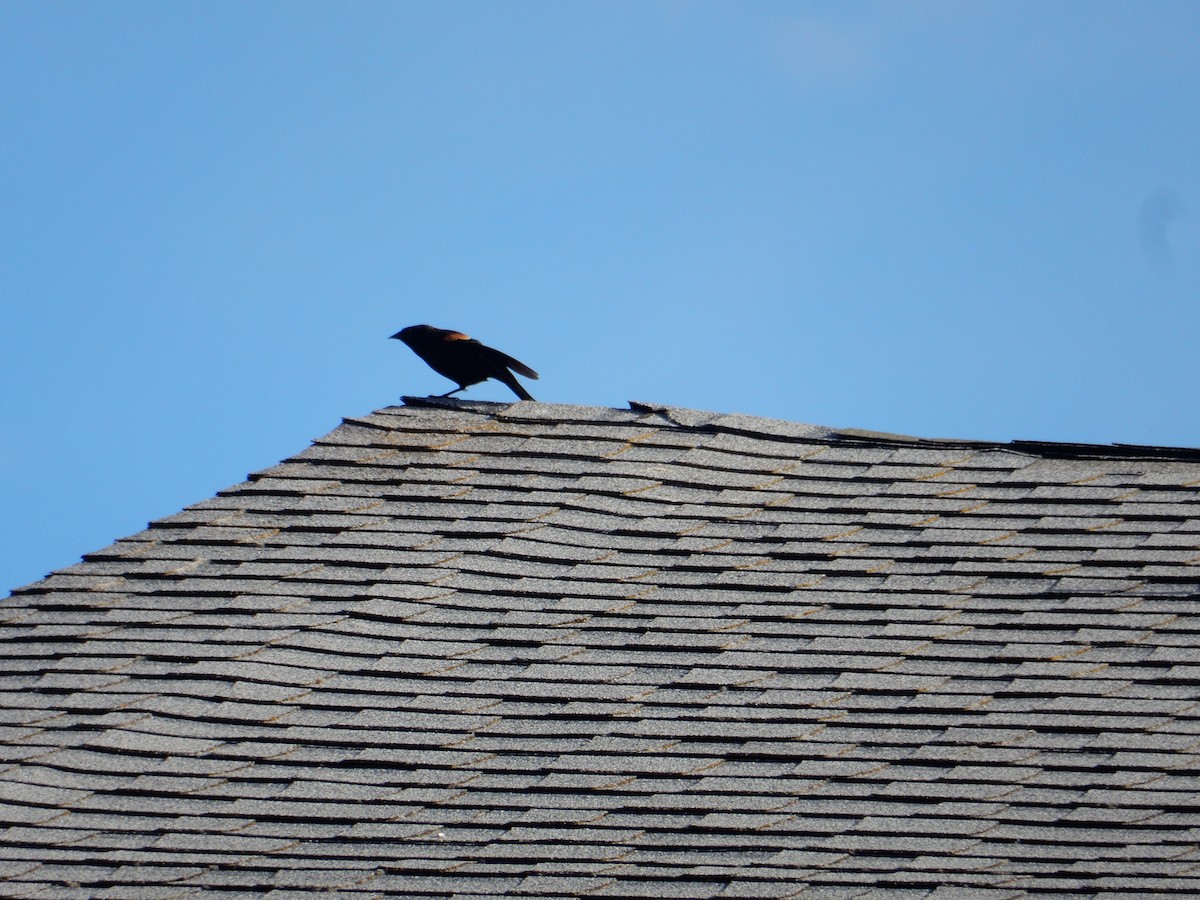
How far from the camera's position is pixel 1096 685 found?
4801 millimetres

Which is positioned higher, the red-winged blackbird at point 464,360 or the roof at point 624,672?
the red-winged blackbird at point 464,360

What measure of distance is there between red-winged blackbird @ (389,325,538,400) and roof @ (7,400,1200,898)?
311 mm

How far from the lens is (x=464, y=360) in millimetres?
6742

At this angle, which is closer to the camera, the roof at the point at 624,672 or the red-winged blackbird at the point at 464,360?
the roof at the point at 624,672

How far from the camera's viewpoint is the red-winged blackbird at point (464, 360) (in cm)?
672

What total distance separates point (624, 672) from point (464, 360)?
2.28 m

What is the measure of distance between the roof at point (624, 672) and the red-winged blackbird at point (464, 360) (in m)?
0.31

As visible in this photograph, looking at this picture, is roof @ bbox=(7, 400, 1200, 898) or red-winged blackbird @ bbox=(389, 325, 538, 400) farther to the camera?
red-winged blackbird @ bbox=(389, 325, 538, 400)

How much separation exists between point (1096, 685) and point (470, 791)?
2.16m

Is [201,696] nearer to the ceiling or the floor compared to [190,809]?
nearer to the ceiling

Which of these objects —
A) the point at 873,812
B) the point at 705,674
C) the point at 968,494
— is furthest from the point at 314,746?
the point at 968,494

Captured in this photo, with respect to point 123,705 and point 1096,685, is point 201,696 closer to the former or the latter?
point 123,705

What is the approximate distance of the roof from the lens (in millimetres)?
4227

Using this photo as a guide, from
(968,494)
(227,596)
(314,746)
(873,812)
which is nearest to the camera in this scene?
(873,812)
